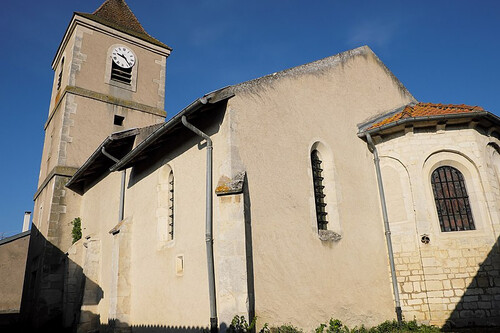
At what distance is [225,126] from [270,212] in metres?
1.76

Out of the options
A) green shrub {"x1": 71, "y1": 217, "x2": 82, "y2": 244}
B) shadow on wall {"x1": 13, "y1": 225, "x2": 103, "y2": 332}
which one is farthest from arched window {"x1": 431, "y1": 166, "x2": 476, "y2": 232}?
green shrub {"x1": 71, "y1": 217, "x2": 82, "y2": 244}

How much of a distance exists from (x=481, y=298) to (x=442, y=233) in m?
1.48

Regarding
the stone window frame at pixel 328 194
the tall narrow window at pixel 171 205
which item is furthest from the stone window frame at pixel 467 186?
the tall narrow window at pixel 171 205

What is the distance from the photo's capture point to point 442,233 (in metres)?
8.76

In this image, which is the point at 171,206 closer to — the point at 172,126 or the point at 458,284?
the point at 172,126

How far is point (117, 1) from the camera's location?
19.3 m

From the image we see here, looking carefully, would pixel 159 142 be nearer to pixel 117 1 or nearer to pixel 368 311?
pixel 368 311

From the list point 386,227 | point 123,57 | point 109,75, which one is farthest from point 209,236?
point 123,57

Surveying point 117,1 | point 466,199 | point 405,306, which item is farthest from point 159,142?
point 117,1

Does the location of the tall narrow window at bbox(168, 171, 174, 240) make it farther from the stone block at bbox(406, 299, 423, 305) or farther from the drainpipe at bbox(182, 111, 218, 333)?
the stone block at bbox(406, 299, 423, 305)

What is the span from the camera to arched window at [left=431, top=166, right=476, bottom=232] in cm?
889

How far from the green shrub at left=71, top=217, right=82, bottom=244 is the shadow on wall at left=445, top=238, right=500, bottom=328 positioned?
1095 cm

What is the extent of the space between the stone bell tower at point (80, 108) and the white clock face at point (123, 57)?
1.8 inches

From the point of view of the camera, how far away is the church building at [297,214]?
270 inches
